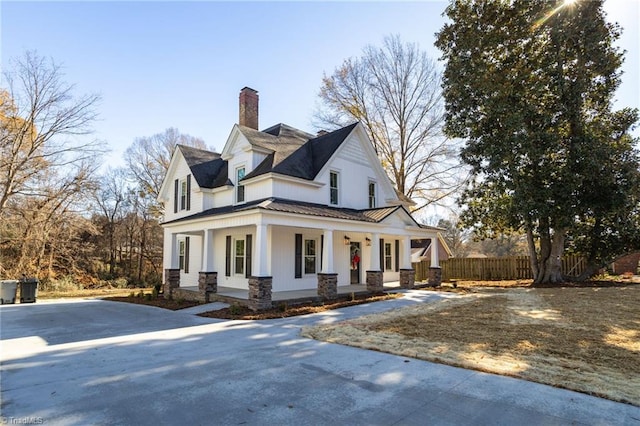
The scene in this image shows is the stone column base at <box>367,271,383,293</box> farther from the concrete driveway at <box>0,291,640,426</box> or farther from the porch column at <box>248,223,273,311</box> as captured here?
the concrete driveway at <box>0,291,640,426</box>

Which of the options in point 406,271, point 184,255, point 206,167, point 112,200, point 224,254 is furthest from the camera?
point 112,200

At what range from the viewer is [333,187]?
53.2ft

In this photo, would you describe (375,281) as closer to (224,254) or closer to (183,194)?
(224,254)

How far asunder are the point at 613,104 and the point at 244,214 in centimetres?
1796

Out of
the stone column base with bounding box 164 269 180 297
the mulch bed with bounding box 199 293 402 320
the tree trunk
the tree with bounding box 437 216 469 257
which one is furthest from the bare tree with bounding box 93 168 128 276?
the tree with bounding box 437 216 469 257

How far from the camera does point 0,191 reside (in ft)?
58.9

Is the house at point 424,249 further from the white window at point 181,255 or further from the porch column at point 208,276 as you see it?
the porch column at point 208,276

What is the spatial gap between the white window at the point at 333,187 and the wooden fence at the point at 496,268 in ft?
40.7

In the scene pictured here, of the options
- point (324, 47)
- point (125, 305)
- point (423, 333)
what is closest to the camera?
point (423, 333)

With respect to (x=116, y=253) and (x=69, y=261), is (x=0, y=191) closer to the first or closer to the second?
(x=69, y=261)

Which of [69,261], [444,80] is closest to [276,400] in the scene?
[444,80]

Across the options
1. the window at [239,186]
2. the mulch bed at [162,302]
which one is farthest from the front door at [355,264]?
the mulch bed at [162,302]

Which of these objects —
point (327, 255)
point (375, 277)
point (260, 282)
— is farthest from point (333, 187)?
point (260, 282)

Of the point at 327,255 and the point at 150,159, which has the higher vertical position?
the point at 150,159
